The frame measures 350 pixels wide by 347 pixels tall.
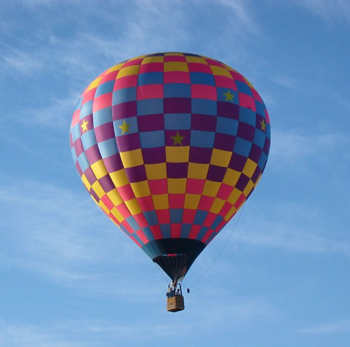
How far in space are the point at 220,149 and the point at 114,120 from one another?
3.51 metres

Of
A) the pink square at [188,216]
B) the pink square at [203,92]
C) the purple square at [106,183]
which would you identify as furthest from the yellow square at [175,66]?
the pink square at [188,216]

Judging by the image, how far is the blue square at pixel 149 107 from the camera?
108 ft

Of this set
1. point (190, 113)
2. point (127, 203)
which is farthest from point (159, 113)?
point (127, 203)

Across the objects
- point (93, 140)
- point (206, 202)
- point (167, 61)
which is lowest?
point (206, 202)

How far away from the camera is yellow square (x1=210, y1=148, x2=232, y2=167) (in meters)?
32.9

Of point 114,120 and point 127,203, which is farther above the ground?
point 114,120

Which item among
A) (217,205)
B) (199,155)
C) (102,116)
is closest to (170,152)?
(199,155)

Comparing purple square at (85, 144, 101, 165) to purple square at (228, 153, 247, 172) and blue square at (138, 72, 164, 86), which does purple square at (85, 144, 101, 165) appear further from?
purple square at (228, 153, 247, 172)

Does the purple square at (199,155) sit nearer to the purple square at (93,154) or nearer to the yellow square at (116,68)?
the purple square at (93,154)

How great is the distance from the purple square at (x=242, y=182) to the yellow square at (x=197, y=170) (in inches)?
56.0

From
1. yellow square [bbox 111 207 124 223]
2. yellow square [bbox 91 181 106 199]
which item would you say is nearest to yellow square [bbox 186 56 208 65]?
yellow square [bbox 91 181 106 199]

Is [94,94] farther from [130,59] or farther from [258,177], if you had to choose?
[258,177]

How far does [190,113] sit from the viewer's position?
1294 inches

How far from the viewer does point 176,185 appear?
32688 mm
